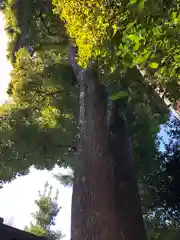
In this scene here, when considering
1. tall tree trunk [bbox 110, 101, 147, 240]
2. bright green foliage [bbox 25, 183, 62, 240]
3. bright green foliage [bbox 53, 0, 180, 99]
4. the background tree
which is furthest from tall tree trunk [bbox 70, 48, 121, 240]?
bright green foliage [bbox 25, 183, 62, 240]

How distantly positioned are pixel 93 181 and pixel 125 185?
60 cm

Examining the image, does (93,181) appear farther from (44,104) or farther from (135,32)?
(44,104)

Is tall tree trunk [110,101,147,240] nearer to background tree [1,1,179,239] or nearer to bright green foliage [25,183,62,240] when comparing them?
background tree [1,1,179,239]

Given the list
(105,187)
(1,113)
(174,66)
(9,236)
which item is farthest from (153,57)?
(1,113)

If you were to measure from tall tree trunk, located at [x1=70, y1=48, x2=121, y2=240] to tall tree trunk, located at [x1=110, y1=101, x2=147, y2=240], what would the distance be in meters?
0.15

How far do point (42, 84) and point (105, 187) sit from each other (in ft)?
15.5

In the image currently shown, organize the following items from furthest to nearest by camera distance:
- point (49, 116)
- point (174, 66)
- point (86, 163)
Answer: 1. point (49, 116)
2. point (86, 163)
3. point (174, 66)

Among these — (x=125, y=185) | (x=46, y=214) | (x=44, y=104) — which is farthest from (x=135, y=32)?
(x=46, y=214)

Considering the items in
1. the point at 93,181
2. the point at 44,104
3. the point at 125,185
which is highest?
the point at 44,104

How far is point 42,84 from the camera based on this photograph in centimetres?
776

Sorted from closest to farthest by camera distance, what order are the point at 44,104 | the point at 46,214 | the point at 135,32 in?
the point at 135,32
the point at 44,104
the point at 46,214

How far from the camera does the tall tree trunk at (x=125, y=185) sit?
143 inches

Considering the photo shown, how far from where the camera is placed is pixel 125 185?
419 centimetres

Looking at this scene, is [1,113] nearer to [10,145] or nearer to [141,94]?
[10,145]
